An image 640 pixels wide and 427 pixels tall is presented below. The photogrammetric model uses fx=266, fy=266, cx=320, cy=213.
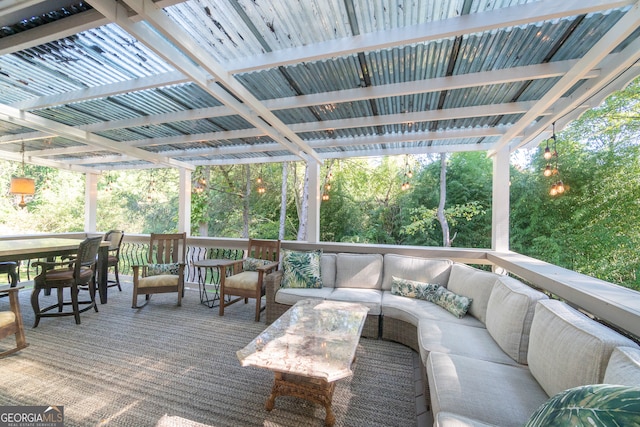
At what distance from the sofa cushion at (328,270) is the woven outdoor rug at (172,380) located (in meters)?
0.98

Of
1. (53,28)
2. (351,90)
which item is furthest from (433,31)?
(53,28)

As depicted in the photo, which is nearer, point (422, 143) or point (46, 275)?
point (46, 275)

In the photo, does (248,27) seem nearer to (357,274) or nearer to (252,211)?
(357,274)

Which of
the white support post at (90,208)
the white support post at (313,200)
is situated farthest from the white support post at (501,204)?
the white support post at (90,208)

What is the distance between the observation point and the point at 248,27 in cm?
208

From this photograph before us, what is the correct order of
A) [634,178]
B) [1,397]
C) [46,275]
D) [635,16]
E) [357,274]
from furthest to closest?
[634,178] → [357,274] → [46,275] → [1,397] → [635,16]

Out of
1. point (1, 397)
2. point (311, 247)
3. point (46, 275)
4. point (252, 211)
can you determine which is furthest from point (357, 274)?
point (252, 211)

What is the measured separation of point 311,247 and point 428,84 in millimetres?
3074

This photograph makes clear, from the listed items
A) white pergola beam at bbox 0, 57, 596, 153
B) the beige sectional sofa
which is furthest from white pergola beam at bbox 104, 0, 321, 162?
the beige sectional sofa

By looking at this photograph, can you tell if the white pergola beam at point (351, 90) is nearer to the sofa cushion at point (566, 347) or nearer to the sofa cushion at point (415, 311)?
the sofa cushion at point (566, 347)

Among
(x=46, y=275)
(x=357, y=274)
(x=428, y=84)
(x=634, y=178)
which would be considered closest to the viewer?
(x=428, y=84)

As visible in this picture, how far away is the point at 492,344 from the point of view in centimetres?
215

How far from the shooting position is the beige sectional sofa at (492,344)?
4.24 feet

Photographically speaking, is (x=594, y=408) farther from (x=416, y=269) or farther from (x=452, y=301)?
(x=416, y=269)
